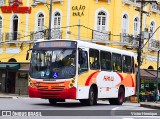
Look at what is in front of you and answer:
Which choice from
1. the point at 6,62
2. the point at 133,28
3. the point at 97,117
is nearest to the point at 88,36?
the point at 133,28

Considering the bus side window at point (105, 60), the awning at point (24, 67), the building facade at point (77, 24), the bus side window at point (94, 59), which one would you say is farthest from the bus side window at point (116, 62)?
the awning at point (24, 67)

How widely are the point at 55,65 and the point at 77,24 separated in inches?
848

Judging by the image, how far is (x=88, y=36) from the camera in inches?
1666

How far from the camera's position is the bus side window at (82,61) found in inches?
854

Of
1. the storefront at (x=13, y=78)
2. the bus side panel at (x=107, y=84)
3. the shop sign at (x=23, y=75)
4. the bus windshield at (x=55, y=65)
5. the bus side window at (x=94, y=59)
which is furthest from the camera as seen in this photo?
the shop sign at (x=23, y=75)

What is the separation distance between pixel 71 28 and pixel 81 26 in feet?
3.57

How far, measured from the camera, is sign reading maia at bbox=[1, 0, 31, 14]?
46.4m

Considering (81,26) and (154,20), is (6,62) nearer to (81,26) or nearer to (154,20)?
(81,26)

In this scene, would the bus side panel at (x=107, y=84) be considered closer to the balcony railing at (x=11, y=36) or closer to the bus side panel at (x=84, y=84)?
the bus side panel at (x=84, y=84)

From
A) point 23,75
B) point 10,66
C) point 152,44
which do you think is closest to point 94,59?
point 10,66

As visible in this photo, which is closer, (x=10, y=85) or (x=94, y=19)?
(x=94, y=19)

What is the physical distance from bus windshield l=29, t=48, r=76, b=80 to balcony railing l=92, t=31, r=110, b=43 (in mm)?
20502

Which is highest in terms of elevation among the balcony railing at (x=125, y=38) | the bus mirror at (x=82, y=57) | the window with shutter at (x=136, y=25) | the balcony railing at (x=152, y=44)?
A: the window with shutter at (x=136, y=25)

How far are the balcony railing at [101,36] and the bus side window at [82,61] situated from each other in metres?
20.0
